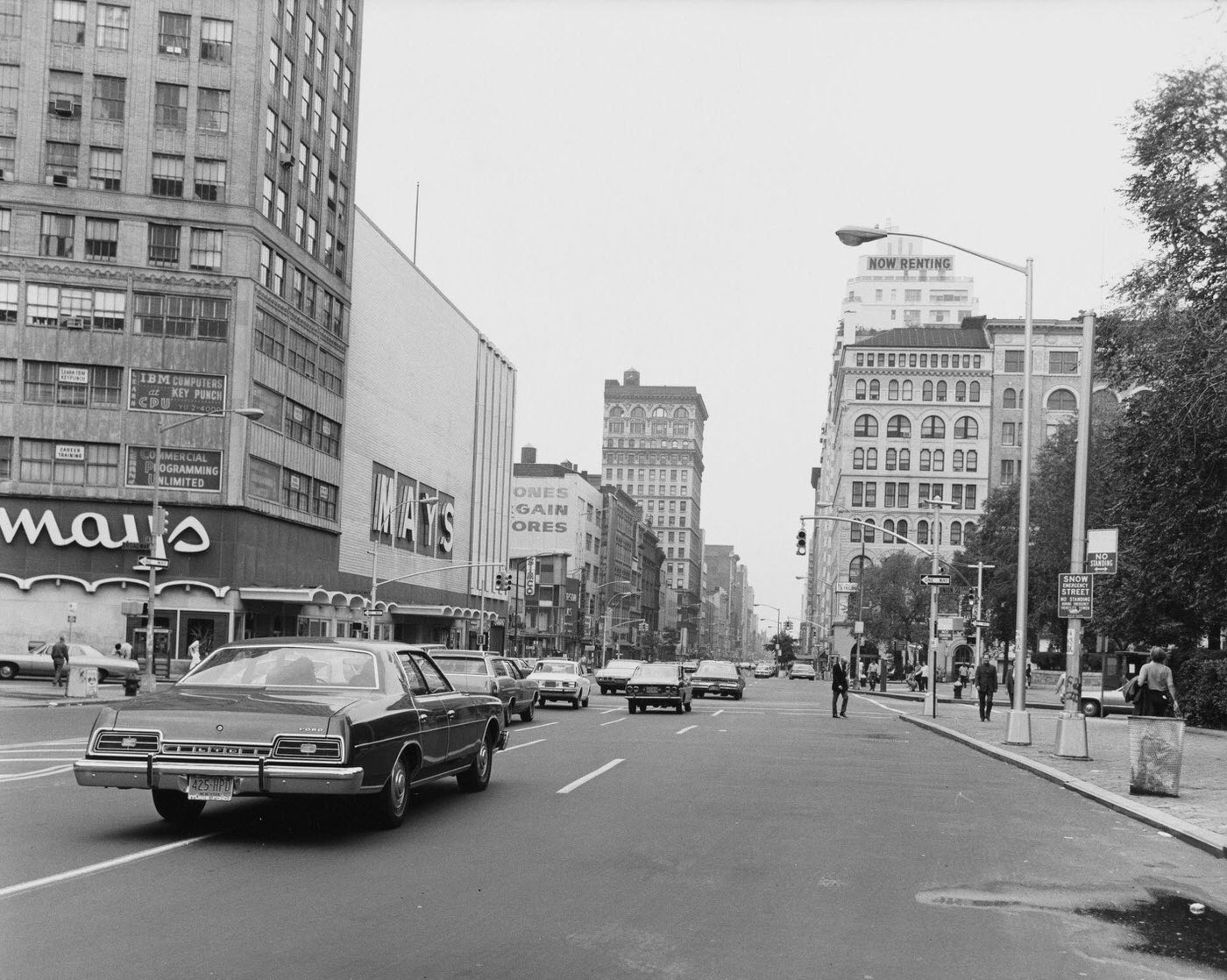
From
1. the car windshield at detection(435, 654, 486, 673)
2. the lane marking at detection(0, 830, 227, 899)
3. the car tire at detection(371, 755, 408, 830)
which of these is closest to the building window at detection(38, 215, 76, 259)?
the car windshield at detection(435, 654, 486, 673)

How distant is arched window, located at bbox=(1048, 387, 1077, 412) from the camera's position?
113 metres

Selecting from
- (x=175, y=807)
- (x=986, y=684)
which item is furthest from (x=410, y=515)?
(x=175, y=807)

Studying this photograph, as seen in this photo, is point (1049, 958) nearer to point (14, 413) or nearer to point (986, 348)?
point (14, 413)

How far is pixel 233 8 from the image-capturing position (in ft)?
187

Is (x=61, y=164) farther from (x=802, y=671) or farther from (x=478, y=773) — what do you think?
(x=802, y=671)

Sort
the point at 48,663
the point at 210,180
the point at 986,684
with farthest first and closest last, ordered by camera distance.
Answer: the point at 210,180
the point at 48,663
the point at 986,684

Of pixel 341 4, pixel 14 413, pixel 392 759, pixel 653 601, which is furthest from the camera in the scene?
pixel 653 601

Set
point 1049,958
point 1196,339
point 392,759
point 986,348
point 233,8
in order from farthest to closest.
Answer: point 986,348
point 233,8
point 1196,339
point 392,759
point 1049,958

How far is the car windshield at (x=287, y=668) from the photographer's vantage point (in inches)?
405

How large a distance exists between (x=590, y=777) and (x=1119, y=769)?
838 cm

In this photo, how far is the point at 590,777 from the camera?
14.9 m

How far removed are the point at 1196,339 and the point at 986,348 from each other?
98244 millimetres

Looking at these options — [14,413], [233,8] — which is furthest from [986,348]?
[14,413]

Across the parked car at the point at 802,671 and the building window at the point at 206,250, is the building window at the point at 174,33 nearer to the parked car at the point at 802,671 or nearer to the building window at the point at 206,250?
the building window at the point at 206,250
